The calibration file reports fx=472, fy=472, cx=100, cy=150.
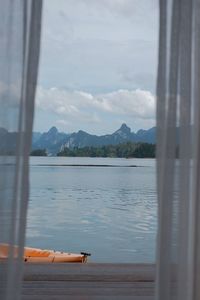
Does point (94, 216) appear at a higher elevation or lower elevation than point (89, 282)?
higher

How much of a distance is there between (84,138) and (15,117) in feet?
2.09

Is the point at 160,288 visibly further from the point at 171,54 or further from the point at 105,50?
the point at 105,50

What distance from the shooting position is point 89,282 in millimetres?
2943

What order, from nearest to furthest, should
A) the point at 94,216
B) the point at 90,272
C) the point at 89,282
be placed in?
the point at 89,282, the point at 90,272, the point at 94,216

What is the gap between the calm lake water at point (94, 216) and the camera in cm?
277

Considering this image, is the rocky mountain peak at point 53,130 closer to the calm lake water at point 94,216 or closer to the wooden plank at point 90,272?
the calm lake water at point 94,216

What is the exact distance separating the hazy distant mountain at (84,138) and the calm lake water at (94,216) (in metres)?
0.29

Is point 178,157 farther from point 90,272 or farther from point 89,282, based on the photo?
point 90,272

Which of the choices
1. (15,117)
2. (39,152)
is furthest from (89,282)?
(15,117)

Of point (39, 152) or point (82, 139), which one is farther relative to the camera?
point (82, 139)

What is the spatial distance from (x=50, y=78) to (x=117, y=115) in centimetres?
36

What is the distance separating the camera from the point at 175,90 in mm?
1625

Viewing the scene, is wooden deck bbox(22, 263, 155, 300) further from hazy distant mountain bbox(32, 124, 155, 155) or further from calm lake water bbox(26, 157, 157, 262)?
hazy distant mountain bbox(32, 124, 155, 155)

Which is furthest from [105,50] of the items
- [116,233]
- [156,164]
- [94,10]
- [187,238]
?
[116,233]
